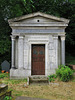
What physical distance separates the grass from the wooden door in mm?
1255

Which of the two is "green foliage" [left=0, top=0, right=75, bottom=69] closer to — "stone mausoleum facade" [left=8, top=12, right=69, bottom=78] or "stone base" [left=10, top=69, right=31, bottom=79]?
"stone mausoleum facade" [left=8, top=12, right=69, bottom=78]

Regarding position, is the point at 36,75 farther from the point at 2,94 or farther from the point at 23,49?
the point at 2,94

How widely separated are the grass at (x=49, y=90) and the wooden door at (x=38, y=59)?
1.26 meters

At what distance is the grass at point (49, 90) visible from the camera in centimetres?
483

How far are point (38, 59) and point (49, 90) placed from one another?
2732 mm

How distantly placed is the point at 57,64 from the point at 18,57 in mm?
2914

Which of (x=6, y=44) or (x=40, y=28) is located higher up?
(x=40, y=28)

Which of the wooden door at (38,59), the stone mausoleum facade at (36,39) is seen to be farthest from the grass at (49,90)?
the wooden door at (38,59)

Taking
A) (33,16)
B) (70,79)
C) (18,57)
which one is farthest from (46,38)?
(70,79)

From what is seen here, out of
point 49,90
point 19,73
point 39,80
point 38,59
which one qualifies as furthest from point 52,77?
point 19,73

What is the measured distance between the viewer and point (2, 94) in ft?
11.5

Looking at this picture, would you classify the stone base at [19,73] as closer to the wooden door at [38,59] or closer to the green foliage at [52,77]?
the wooden door at [38,59]

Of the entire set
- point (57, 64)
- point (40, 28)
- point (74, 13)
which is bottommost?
point (57, 64)

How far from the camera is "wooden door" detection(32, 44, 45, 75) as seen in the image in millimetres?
7879
